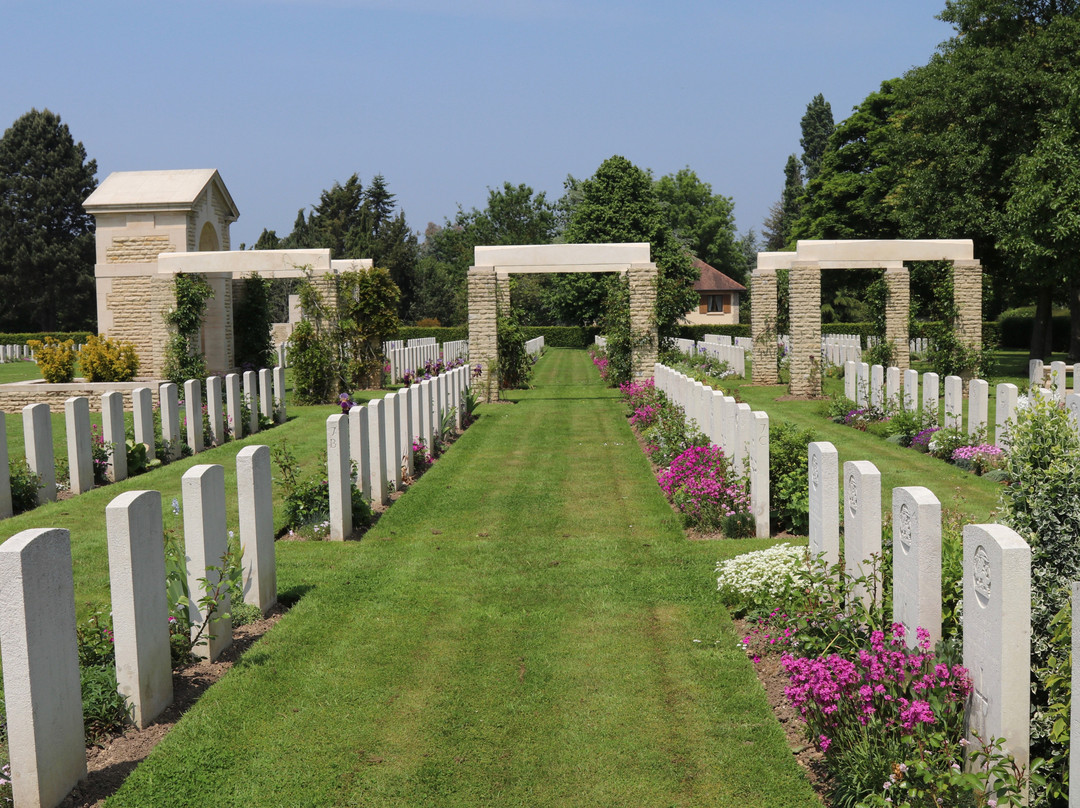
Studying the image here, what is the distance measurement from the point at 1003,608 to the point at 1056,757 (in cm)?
57

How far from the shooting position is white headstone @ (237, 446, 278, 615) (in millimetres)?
6219

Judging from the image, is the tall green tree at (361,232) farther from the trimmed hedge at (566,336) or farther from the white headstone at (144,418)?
the white headstone at (144,418)

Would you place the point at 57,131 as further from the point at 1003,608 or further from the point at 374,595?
the point at 1003,608

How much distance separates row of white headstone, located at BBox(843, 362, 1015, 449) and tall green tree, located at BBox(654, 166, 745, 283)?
54.1 metres

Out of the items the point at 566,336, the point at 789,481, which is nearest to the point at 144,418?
the point at 789,481

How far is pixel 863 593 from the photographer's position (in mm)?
5172

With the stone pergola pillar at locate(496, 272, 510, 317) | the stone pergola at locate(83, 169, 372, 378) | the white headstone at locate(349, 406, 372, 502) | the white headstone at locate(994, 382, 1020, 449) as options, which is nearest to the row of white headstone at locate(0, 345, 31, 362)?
the stone pergola at locate(83, 169, 372, 378)

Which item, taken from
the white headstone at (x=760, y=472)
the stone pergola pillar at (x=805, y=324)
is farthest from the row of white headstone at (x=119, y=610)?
the stone pergola pillar at (x=805, y=324)

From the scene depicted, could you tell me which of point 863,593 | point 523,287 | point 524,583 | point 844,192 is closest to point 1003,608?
point 863,593

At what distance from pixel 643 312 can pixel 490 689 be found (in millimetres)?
17811

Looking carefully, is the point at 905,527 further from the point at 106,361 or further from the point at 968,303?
the point at 968,303

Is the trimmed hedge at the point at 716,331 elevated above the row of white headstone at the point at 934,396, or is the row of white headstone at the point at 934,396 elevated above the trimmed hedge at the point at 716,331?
the trimmed hedge at the point at 716,331

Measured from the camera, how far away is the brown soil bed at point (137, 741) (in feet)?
13.4

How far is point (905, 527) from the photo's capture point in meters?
4.32
